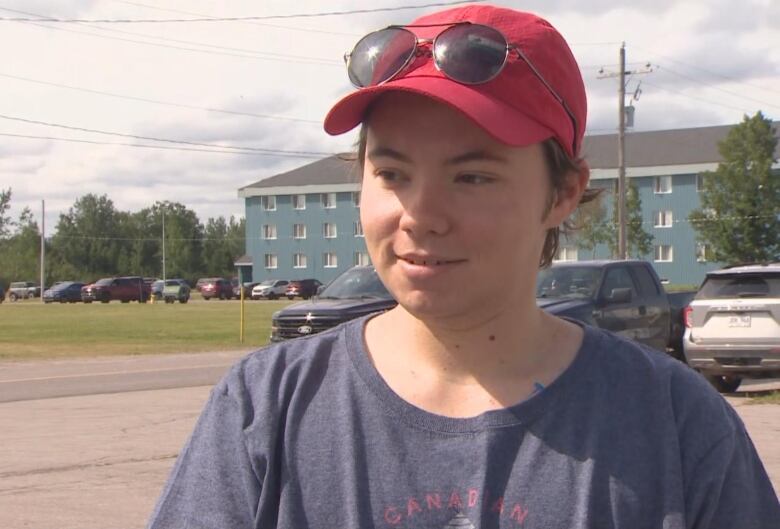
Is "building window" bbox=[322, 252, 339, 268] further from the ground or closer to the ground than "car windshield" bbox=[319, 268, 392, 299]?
further from the ground

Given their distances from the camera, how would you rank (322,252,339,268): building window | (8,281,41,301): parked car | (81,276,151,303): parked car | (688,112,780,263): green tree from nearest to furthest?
(688,112,780,263): green tree → (81,276,151,303): parked car → (8,281,41,301): parked car → (322,252,339,268): building window

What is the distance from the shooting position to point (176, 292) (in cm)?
7744

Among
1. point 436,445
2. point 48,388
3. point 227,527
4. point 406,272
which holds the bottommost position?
point 48,388

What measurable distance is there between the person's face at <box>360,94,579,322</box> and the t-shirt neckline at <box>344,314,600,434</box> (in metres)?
0.13

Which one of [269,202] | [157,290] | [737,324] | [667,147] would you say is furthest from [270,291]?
[737,324]

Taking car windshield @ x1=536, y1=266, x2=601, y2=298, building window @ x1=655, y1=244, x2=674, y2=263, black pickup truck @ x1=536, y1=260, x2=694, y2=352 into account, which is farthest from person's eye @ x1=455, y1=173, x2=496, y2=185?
building window @ x1=655, y1=244, x2=674, y2=263

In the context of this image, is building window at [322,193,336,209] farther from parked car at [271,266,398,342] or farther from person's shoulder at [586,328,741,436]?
person's shoulder at [586,328,741,436]

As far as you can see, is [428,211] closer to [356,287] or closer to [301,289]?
[356,287]

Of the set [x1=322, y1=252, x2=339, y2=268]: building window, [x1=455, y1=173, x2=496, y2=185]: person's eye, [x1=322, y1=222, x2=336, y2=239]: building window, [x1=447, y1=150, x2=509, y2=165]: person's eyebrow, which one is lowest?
[x1=455, y1=173, x2=496, y2=185]: person's eye

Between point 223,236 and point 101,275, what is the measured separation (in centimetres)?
2279

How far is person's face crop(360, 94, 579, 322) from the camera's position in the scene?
5.98 feet

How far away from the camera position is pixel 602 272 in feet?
50.2

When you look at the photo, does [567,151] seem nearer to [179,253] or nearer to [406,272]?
[406,272]

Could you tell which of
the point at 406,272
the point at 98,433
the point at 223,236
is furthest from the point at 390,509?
the point at 223,236
